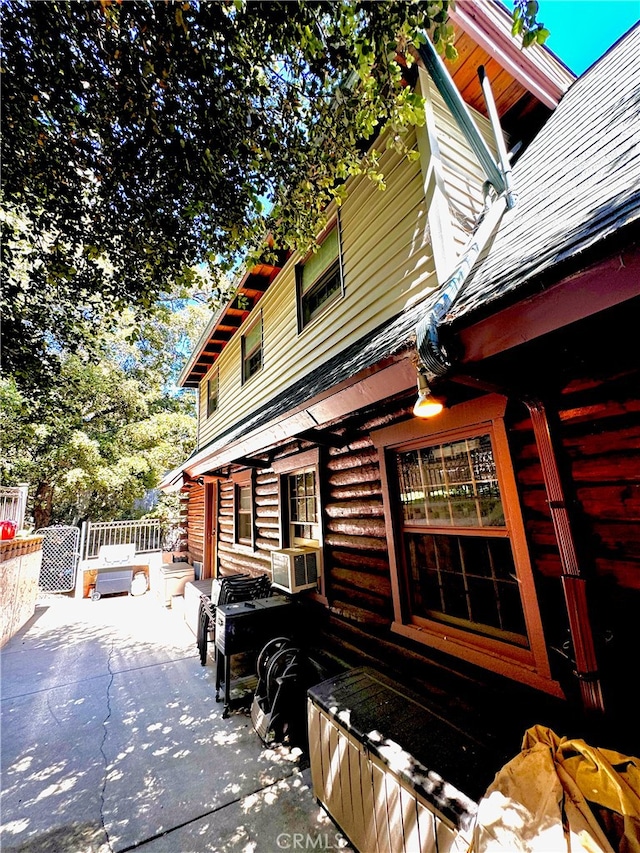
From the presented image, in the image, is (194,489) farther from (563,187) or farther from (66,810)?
(563,187)

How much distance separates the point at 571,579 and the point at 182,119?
13.1ft

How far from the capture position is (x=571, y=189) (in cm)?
238

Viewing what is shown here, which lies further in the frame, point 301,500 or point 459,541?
point 301,500

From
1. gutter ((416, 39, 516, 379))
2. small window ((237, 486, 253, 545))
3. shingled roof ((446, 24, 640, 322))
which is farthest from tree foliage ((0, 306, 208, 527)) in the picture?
shingled roof ((446, 24, 640, 322))

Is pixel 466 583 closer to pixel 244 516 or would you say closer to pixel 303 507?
pixel 303 507

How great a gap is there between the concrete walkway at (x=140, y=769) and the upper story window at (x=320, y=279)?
4985 millimetres

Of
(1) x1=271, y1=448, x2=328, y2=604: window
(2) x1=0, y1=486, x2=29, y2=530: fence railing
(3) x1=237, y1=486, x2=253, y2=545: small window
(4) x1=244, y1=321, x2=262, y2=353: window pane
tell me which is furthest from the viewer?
(2) x1=0, y1=486, x2=29, y2=530: fence railing

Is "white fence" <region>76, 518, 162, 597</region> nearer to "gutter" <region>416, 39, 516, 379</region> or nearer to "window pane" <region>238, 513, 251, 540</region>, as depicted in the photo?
"window pane" <region>238, 513, 251, 540</region>

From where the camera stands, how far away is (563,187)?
2553mm

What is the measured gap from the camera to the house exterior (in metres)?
1.67

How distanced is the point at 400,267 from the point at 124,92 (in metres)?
2.55

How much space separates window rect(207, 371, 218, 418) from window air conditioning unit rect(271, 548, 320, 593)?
621 centimetres

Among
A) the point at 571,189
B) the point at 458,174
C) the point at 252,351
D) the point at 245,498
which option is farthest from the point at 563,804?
the point at 252,351

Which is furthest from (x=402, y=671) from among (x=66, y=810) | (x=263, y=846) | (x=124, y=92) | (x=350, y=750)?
(x=124, y=92)
